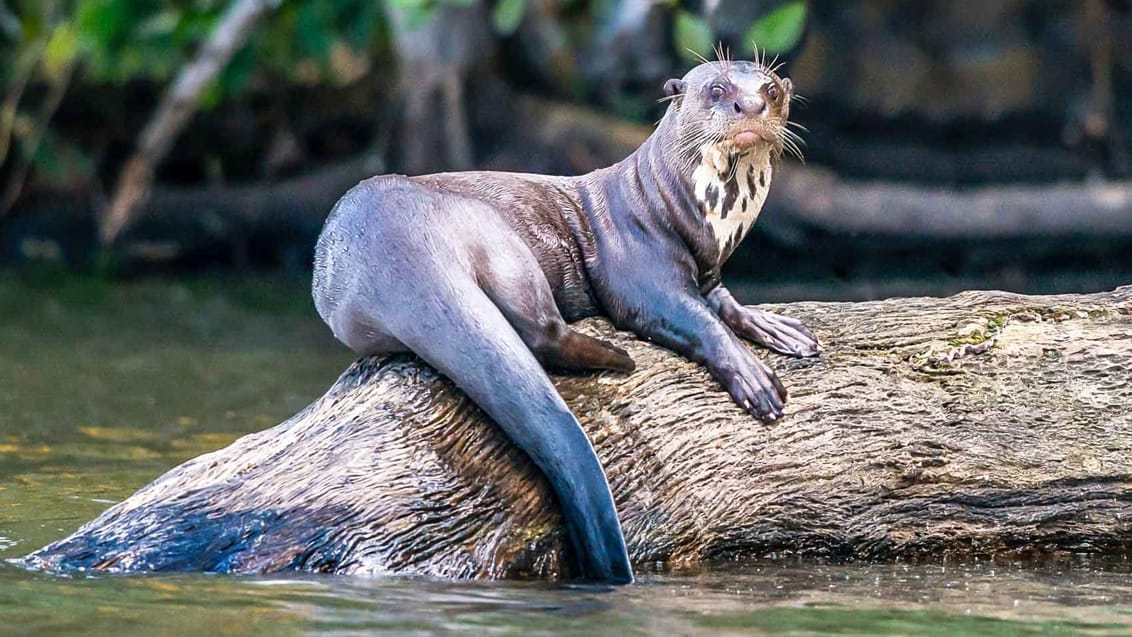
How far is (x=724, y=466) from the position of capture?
395 centimetres

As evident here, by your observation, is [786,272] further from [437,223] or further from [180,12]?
[437,223]

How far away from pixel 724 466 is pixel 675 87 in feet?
3.36

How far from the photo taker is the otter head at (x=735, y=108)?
13.4ft

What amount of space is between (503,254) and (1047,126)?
8721mm

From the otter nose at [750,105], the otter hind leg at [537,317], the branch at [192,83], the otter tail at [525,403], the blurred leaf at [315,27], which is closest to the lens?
the otter tail at [525,403]

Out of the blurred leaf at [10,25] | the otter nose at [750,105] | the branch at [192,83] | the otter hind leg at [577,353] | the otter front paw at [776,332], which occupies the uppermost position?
the blurred leaf at [10,25]

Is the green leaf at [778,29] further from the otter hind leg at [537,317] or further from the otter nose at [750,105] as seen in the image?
the otter hind leg at [537,317]

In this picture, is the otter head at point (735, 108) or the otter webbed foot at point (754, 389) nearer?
the otter webbed foot at point (754, 389)

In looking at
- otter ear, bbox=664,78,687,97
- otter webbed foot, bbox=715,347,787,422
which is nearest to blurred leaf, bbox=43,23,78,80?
otter ear, bbox=664,78,687,97

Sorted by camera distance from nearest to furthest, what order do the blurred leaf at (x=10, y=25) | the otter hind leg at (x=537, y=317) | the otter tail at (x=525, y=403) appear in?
1. the otter tail at (x=525, y=403)
2. the otter hind leg at (x=537, y=317)
3. the blurred leaf at (x=10, y=25)

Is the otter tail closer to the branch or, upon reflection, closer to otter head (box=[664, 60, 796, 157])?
otter head (box=[664, 60, 796, 157])

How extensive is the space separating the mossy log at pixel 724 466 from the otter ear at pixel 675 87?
0.65 m

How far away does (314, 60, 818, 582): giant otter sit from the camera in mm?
3703

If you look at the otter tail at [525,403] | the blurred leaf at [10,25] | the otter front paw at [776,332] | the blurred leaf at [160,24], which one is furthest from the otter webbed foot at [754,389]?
the blurred leaf at [10,25]
